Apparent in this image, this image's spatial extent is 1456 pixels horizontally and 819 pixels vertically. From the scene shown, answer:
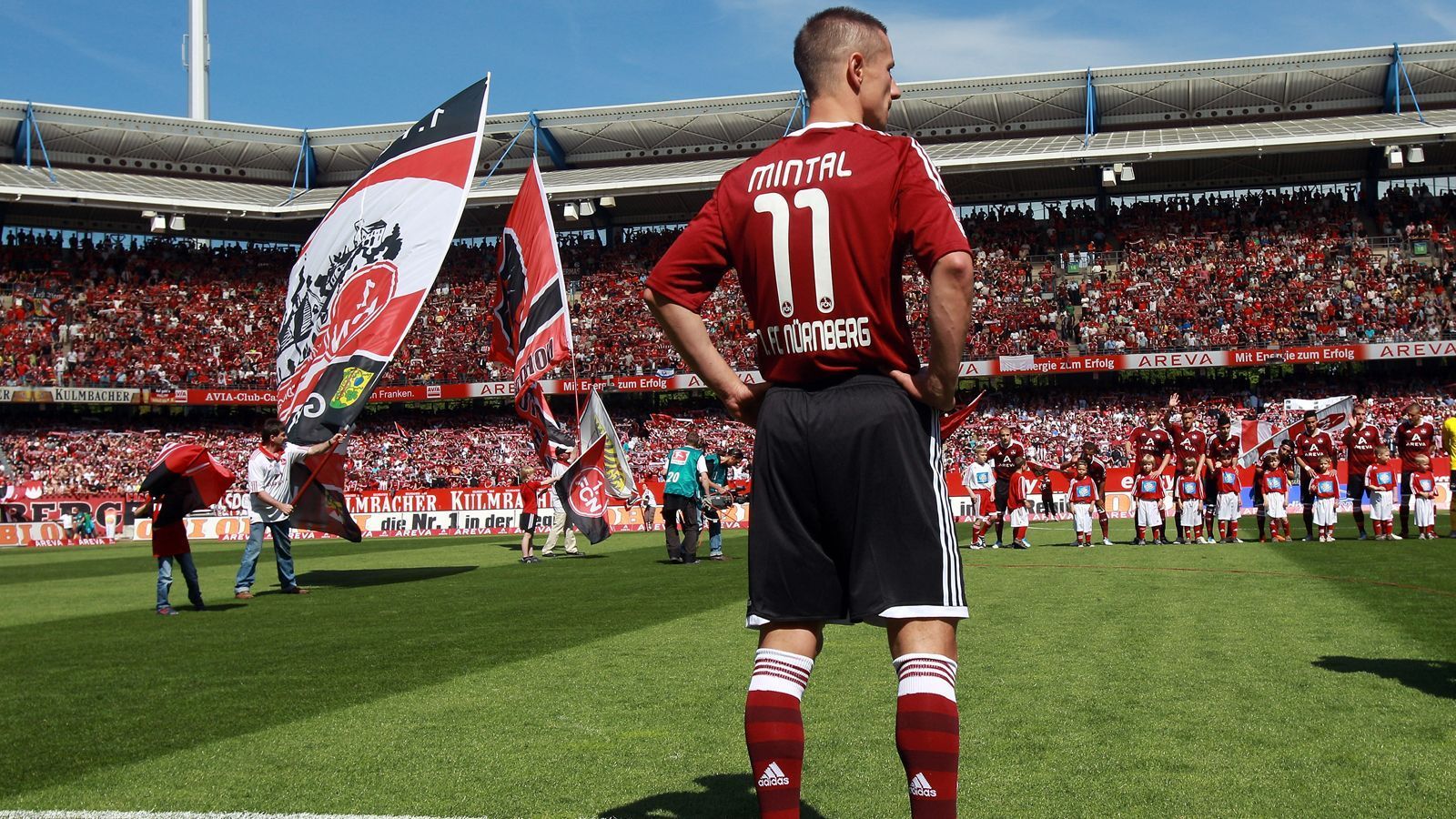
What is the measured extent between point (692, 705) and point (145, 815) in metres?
2.60

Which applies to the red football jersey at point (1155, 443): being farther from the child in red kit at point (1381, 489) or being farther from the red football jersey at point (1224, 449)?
the child in red kit at point (1381, 489)

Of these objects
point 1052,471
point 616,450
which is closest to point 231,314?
point 1052,471

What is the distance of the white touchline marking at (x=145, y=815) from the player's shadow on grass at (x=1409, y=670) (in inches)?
186

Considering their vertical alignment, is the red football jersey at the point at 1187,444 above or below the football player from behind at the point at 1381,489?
above

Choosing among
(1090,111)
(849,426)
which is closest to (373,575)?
(849,426)

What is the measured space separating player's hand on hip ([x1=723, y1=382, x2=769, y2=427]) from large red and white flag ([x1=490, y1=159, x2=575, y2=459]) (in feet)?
40.9

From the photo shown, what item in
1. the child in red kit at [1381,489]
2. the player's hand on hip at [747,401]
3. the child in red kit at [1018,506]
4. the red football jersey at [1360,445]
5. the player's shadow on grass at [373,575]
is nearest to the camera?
the player's hand on hip at [747,401]

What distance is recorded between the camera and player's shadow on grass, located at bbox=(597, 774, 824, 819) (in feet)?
13.4

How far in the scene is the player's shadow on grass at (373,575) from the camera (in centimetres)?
1584

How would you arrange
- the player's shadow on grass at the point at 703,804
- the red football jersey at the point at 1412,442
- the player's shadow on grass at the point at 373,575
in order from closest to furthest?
the player's shadow on grass at the point at 703,804, the player's shadow on grass at the point at 373,575, the red football jersey at the point at 1412,442

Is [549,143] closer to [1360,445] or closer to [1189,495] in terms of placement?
[1189,495]

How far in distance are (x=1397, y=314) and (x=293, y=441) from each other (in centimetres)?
3609

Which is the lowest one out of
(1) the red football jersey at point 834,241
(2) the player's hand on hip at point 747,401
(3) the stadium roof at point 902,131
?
(2) the player's hand on hip at point 747,401

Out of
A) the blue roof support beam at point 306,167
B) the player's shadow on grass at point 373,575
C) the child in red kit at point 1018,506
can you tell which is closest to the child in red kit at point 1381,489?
the child in red kit at point 1018,506
